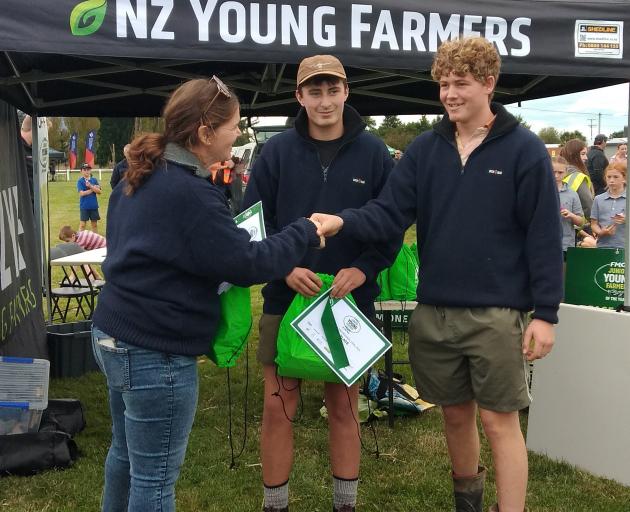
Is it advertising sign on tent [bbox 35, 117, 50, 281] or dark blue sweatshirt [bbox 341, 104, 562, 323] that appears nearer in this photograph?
dark blue sweatshirt [bbox 341, 104, 562, 323]

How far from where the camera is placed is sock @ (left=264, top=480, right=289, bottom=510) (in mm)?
2999

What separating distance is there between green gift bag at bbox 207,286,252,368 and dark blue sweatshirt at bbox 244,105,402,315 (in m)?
0.47

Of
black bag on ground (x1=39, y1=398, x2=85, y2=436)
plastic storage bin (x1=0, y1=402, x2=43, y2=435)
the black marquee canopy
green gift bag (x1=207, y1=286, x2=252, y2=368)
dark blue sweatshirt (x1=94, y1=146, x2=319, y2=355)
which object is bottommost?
black bag on ground (x1=39, y1=398, x2=85, y2=436)

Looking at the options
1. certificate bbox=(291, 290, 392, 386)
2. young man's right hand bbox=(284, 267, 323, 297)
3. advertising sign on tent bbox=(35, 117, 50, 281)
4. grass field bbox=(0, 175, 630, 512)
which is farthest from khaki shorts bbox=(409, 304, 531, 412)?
advertising sign on tent bbox=(35, 117, 50, 281)

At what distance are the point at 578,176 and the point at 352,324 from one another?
18.6 feet

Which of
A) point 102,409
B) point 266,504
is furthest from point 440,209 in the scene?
point 102,409

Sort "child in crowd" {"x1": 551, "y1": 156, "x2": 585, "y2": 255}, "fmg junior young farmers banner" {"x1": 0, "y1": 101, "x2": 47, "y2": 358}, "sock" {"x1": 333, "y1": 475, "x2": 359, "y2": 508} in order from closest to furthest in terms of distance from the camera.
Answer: "sock" {"x1": 333, "y1": 475, "x2": 359, "y2": 508}
"fmg junior young farmers banner" {"x1": 0, "y1": 101, "x2": 47, "y2": 358}
"child in crowd" {"x1": 551, "y1": 156, "x2": 585, "y2": 255}

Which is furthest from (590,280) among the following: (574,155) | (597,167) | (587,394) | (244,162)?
(244,162)

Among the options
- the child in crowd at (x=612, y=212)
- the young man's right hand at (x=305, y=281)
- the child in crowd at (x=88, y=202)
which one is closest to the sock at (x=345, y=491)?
the young man's right hand at (x=305, y=281)

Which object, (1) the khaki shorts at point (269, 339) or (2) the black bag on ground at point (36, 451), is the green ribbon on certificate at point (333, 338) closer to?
(1) the khaki shorts at point (269, 339)

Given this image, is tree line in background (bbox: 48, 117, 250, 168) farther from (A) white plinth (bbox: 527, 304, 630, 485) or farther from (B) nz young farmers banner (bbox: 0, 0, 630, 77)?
(B) nz young farmers banner (bbox: 0, 0, 630, 77)

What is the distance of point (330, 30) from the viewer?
3.08 meters

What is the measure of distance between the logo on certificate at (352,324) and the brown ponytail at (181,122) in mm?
1011

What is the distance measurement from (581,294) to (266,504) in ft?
8.12
